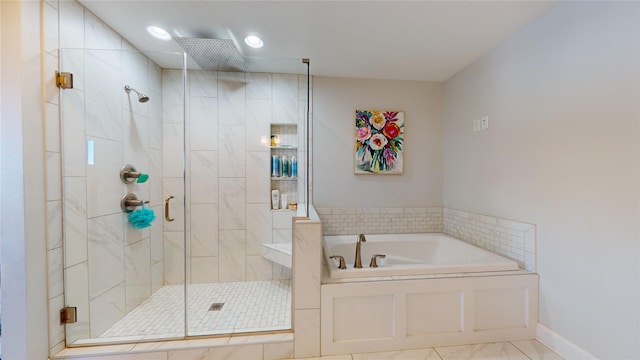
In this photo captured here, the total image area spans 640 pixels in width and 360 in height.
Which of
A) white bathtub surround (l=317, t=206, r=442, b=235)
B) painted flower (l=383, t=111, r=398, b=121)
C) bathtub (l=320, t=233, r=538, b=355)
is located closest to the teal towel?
bathtub (l=320, t=233, r=538, b=355)

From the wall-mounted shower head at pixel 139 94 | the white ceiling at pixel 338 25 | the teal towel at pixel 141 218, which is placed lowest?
the teal towel at pixel 141 218

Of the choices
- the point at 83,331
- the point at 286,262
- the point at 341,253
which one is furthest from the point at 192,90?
the point at 341,253

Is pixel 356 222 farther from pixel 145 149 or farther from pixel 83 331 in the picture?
pixel 83 331

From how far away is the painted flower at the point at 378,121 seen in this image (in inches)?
109

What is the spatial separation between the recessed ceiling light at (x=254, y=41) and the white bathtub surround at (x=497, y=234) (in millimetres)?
2486

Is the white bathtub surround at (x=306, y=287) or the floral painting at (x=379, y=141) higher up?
the floral painting at (x=379, y=141)

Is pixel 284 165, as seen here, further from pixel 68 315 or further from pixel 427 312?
pixel 68 315

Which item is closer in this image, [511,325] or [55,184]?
[55,184]

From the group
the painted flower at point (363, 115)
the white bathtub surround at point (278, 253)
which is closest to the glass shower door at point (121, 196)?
the white bathtub surround at point (278, 253)

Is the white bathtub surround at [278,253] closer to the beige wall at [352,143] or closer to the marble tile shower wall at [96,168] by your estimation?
the beige wall at [352,143]

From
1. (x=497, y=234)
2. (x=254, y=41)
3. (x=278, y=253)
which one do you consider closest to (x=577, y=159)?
(x=497, y=234)

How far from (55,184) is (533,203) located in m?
3.17

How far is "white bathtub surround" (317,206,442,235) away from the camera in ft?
9.12

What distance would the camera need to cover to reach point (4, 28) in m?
1.32
